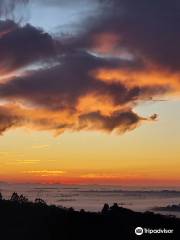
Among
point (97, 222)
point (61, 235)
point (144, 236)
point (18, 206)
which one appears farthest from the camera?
point (18, 206)

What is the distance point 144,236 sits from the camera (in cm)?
2055

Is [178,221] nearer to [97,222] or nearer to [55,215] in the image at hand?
[97,222]

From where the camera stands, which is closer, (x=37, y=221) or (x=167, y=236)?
(x=167, y=236)

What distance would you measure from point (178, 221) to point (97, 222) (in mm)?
3816

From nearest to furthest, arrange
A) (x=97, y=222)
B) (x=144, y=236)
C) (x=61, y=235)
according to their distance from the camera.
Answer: (x=144, y=236) < (x=61, y=235) < (x=97, y=222)

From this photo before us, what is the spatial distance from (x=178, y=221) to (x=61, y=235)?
557 centimetres

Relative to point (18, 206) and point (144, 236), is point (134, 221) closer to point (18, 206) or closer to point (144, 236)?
point (144, 236)

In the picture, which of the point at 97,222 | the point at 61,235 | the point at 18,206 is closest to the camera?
the point at 61,235

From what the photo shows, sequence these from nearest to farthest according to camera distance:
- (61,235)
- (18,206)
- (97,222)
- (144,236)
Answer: (144,236) < (61,235) < (97,222) < (18,206)

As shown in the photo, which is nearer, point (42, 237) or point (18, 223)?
point (42, 237)

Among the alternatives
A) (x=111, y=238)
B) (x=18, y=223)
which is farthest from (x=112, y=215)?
(x=18, y=223)

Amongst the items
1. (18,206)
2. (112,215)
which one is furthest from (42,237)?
(18,206)

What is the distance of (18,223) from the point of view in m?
24.5

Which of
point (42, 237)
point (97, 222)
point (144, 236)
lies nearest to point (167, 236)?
point (144, 236)
